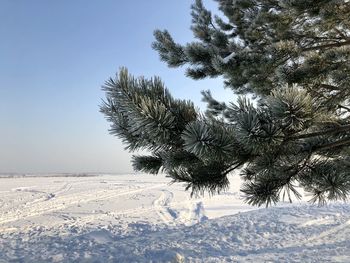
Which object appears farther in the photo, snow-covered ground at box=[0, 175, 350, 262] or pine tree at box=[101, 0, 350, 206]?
snow-covered ground at box=[0, 175, 350, 262]

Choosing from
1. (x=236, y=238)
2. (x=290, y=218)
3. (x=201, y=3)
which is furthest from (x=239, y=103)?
(x=290, y=218)

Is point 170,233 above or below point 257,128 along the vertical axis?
below

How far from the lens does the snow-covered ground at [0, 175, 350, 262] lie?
26.5 feet

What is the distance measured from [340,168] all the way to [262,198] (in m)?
0.70

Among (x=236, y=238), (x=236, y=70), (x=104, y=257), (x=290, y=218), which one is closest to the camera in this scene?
(x=236, y=70)

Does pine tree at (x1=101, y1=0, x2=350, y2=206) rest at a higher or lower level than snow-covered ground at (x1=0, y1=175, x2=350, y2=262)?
higher

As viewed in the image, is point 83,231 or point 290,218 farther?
point 290,218

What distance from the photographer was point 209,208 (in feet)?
48.5

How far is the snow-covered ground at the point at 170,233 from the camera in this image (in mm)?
8086

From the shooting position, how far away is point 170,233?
10.0 m

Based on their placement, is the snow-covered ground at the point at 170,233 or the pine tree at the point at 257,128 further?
the snow-covered ground at the point at 170,233

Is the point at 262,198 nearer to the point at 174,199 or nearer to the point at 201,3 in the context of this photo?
the point at 201,3

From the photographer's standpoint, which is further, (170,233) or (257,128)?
(170,233)

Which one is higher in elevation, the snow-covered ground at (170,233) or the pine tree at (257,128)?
the pine tree at (257,128)
